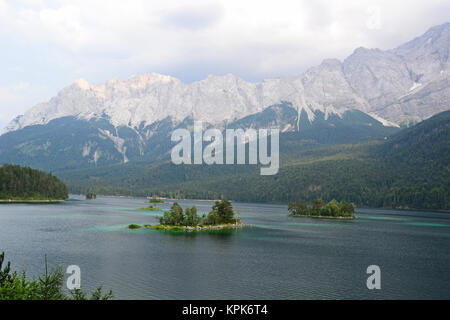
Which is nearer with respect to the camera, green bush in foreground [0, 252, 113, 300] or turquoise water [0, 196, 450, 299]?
green bush in foreground [0, 252, 113, 300]

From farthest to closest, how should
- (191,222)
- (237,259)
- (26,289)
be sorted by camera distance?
(191,222) < (237,259) < (26,289)

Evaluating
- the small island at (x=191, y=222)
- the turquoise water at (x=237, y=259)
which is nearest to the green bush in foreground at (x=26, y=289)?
the turquoise water at (x=237, y=259)

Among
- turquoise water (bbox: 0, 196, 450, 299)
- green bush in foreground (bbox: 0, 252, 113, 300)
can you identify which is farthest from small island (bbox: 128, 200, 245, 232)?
green bush in foreground (bbox: 0, 252, 113, 300)

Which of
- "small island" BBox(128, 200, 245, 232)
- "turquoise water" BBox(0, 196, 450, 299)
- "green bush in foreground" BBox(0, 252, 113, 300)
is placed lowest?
"turquoise water" BBox(0, 196, 450, 299)

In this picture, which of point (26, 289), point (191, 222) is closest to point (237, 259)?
point (26, 289)

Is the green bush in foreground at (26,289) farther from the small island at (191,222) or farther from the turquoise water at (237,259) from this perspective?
the small island at (191,222)

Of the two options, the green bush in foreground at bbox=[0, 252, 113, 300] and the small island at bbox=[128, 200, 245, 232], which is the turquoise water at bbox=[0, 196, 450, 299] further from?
the green bush in foreground at bbox=[0, 252, 113, 300]

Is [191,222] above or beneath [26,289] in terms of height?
beneath

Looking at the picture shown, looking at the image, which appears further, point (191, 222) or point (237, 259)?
point (191, 222)

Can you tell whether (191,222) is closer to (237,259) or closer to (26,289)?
(237,259)

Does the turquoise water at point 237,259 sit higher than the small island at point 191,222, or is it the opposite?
the small island at point 191,222
